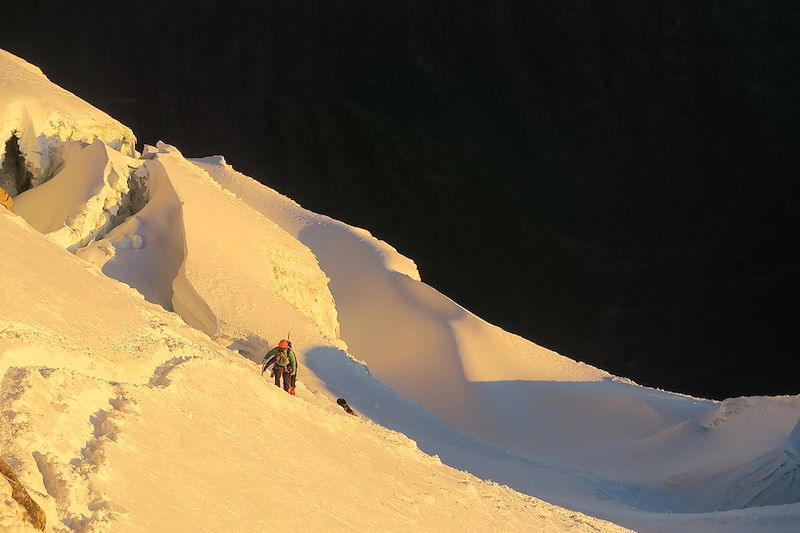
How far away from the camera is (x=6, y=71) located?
14.9 m

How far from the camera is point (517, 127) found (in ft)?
181

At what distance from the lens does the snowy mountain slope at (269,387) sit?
19.4 feet

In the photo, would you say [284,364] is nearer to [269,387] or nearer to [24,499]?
[269,387]

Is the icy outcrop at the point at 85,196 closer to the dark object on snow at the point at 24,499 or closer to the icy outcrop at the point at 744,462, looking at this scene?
the icy outcrop at the point at 744,462

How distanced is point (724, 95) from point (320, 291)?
1627 inches

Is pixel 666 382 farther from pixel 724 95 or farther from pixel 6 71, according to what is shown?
pixel 6 71

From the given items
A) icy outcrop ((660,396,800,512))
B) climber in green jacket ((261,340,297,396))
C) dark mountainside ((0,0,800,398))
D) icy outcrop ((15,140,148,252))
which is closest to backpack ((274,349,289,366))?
climber in green jacket ((261,340,297,396))

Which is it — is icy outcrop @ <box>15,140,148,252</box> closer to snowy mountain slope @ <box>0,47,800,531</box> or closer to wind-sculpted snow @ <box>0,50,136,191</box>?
snowy mountain slope @ <box>0,47,800,531</box>

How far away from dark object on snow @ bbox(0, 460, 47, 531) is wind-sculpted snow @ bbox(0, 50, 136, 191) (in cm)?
992

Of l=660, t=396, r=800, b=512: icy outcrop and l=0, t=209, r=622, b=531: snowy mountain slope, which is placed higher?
l=660, t=396, r=800, b=512: icy outcrop

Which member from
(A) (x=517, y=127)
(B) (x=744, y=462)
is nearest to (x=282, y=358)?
(B) (x=744, y=462)

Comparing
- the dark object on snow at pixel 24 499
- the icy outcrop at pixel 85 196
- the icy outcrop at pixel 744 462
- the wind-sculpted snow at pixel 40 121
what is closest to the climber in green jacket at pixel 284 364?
the icy outcrop at pixel 85 196

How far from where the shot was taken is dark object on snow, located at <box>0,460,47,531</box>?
4.41 metres

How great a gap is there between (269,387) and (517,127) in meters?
47.6
